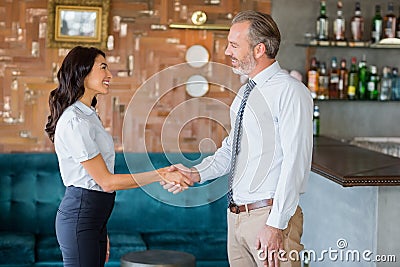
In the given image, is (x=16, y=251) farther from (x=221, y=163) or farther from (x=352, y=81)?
(x=352, y=81)

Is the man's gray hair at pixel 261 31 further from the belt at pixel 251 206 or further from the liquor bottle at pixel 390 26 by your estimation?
the liquor bottle at pixel 390 26

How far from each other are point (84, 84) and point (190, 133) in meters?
2.46

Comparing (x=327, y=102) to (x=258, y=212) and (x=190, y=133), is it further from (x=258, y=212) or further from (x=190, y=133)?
(x=258, y=212)

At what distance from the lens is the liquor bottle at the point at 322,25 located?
5.36 meters

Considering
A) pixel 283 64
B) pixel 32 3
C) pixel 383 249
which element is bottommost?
pixel 383 249

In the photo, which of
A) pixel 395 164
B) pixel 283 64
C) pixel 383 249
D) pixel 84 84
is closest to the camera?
pixel 84 84

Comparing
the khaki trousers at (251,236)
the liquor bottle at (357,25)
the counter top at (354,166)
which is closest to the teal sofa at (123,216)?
the counter top at (354,166)

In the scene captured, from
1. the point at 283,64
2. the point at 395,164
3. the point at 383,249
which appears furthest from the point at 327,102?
the point at 383,249

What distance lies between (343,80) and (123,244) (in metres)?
2.11

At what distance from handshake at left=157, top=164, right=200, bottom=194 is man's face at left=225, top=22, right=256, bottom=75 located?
0.55m

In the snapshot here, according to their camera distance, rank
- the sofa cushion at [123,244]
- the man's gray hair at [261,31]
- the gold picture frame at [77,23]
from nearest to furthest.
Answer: the man's gray hair at [261,31], the sofa cushion at [123,244], the gold picture frame at [77,23]

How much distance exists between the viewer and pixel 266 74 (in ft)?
8.41

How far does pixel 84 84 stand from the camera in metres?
2.91

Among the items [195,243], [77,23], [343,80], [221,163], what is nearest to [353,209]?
[221,163]
